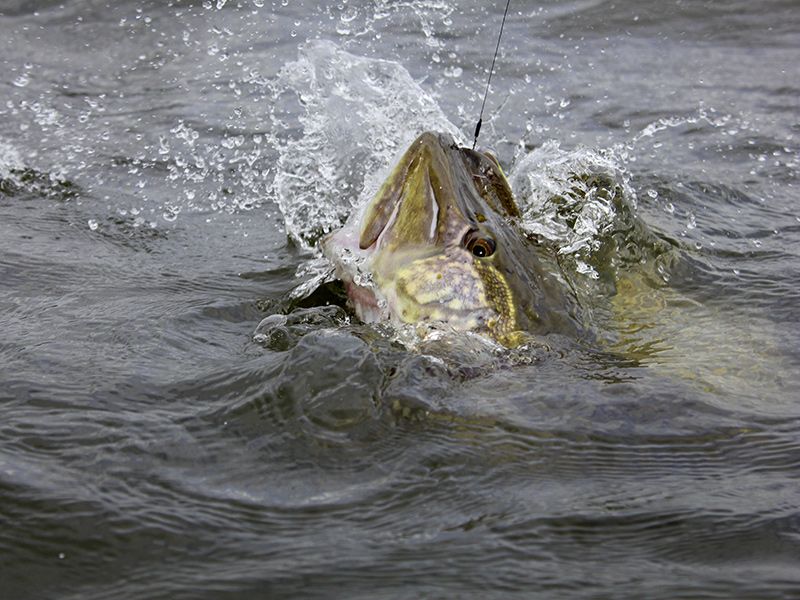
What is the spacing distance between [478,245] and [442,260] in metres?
0.14

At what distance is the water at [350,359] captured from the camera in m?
2.67

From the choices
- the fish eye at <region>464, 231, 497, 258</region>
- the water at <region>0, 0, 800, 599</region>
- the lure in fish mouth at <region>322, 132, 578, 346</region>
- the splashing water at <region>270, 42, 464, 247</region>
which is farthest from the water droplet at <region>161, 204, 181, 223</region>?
the fish eye at <region>464, 231, 497, 258</region>

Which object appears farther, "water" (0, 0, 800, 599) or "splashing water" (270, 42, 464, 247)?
"splashing water" (270, 42, 464, 247)

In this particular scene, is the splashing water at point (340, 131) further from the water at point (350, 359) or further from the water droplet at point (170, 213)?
the water droplet at point (170, 213)

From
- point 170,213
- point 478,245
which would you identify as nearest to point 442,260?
point 478,245

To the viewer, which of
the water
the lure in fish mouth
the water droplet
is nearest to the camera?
the water

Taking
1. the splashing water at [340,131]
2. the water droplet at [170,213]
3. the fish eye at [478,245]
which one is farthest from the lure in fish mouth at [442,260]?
the water droplet at [170,213]

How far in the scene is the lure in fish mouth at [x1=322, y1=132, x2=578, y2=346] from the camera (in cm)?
387

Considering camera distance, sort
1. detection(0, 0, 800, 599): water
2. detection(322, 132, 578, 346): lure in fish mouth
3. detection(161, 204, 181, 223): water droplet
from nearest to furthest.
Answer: detection(0, 0, 800, 599): water < detection(322, 132, 578, 346): lure in fish mouth < detection(161, 204, 181, 223): water droplet

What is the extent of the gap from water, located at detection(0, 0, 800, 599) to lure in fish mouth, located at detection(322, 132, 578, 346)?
14 centimetres

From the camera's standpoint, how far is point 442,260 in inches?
152

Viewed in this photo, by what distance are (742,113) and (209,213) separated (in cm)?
384

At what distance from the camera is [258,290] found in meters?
4.57

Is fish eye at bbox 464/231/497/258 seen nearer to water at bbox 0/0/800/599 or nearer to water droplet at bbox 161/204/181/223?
water at bbox 0/0/800/599
